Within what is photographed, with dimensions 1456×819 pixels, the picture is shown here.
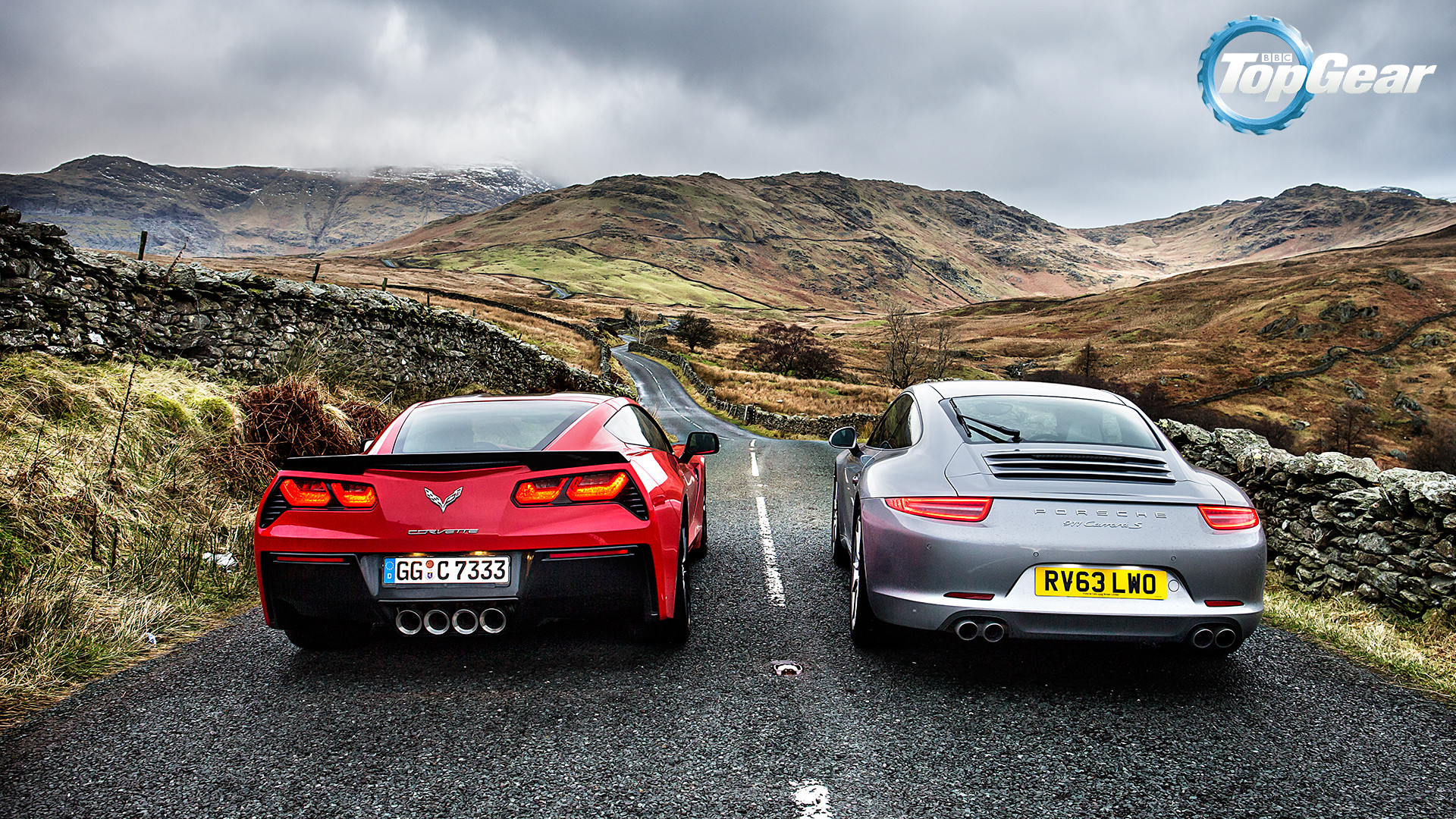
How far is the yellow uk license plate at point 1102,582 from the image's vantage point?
3236mm

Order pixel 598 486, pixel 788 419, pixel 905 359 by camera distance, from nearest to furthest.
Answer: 1. pixel 598 486
2. pixel 788 419
3. pixel 905 359

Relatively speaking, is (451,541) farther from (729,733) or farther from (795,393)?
(795,393)

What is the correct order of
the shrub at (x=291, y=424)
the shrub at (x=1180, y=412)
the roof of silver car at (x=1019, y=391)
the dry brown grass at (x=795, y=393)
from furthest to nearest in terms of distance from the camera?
the shrub at (x=1180, y=412), the dry brown grass at (x=795, y=393), the shrub at (x=291, y=424), the roof of silver car at (x=1019, y=391)

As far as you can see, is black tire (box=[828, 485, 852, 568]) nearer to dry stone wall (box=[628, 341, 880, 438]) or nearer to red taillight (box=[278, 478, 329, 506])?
red taillight (box=[278, 478, 329, 506])

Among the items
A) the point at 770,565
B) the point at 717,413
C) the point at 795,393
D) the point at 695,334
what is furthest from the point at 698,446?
the point at 695,334

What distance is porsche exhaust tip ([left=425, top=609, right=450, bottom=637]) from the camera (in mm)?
3344

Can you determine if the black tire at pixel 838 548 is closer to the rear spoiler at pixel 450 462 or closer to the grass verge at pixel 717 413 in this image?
the rear spoiler at pixel 450 462

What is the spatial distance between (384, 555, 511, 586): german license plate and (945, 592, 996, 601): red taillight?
202 cm

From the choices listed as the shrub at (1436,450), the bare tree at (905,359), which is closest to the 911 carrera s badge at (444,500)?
the shrub at (1436,450)

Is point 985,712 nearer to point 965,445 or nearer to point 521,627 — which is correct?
point 965,445

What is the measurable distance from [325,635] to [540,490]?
1599mm

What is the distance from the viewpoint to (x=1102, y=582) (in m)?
3.25

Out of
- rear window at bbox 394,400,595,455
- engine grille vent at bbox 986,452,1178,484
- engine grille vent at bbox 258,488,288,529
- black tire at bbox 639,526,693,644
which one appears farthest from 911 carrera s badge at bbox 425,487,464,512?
engine grille vent at bbox 986,452,1178,484

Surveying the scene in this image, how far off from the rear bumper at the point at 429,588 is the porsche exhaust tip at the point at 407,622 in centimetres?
3
